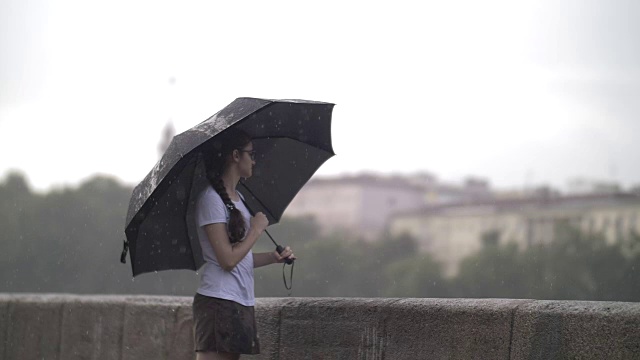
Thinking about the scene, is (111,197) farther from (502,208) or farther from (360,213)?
(502,208)

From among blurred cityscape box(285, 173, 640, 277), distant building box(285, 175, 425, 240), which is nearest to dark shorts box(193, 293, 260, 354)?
blurred cityscape box(285, 173, 640, 277)

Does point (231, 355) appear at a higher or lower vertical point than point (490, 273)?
higher

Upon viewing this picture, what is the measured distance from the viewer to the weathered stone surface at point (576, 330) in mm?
2912

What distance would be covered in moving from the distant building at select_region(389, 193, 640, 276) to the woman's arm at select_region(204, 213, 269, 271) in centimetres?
8220

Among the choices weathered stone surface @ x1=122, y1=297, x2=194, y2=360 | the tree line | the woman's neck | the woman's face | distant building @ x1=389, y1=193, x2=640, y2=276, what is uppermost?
the woman's face

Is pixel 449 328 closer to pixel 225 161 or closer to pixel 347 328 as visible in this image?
pixel 347 328

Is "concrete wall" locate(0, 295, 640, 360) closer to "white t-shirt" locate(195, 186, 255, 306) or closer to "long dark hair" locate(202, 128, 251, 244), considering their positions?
"white t-shirt" locate(195, 186, 255, 306)

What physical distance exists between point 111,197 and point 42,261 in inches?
349

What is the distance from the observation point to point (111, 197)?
308 ft

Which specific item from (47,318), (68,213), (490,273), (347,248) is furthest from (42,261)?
(47,318)

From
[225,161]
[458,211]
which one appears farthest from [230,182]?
[458,211]

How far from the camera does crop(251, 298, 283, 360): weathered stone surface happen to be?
425 cm

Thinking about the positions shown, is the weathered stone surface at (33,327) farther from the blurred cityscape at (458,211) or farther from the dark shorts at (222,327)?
the blurred cityscape at (458,211)

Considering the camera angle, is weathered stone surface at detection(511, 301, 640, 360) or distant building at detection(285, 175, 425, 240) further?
distant building at detection(285, 175, 425, 240)
